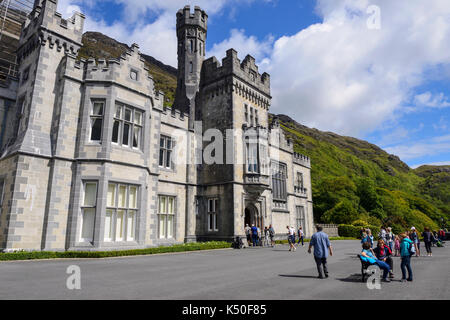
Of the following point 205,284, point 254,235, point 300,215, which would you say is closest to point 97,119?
point 205,284

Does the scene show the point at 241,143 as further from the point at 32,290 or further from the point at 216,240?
the point at 32,290

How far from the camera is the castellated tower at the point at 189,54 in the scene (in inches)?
1065

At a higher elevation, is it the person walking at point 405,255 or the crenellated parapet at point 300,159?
the crenellated parapet at point 300,159

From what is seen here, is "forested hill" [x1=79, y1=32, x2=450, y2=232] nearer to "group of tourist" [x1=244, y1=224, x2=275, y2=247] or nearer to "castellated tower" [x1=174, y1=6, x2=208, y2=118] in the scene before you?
"castellated tower" [x1=174, y1=6, x2=208, y2=118]

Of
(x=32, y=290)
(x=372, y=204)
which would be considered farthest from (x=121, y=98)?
(x=372, y=204)

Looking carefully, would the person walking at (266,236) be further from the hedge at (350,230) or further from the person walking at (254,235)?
the hedge at (350,230)

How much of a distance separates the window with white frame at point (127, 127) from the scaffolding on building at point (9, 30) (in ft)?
35.6

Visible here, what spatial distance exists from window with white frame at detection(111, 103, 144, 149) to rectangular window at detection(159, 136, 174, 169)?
4412mm

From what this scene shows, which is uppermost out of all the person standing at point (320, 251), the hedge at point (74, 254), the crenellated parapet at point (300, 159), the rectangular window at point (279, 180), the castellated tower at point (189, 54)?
the castellated tower at point (189, 54)


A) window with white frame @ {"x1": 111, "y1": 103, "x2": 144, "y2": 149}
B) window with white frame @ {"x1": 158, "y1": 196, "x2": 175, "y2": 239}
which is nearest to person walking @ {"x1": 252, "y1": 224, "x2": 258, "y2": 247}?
window with white frame @ {"x1": 158, "y1": 196, "x2": 175, "y2": 239}

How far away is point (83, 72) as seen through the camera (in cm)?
1705

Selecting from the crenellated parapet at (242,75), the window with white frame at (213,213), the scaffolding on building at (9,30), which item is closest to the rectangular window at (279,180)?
the crenellated parapet at (242,75)

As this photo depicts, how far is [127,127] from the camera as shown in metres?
17.8

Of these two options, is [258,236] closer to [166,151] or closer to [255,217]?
[255,217]
